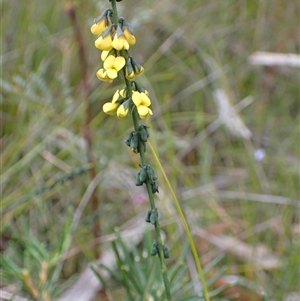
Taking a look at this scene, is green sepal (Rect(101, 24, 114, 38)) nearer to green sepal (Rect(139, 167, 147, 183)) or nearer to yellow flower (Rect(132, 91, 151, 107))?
yellow flower (Rect(132, 91, 151, 107))

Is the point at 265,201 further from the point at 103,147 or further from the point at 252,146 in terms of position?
the point at 103,147

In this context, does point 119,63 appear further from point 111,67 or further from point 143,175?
point 143,175

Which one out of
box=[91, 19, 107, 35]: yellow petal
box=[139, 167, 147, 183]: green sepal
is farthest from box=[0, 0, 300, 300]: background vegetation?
box=[91, 19, 107, 35]: yellow petal

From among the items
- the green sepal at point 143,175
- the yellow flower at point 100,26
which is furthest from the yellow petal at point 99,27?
the green sepal at point 143,175

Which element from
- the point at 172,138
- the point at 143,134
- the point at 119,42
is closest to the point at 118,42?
the point at 119,42

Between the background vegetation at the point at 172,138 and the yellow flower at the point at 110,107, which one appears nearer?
the yellow flower at the point at 110,107

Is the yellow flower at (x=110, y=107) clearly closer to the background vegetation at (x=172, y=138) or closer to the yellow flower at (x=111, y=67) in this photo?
the yellow flower at (x=111, y=67)
